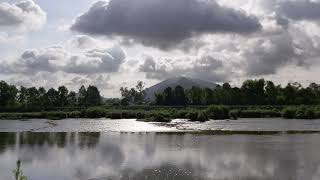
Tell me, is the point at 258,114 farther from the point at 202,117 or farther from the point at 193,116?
the point at 202,117

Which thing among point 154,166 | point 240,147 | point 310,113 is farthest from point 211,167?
point 310,113

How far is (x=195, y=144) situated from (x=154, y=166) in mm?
19260

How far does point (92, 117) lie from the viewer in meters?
156

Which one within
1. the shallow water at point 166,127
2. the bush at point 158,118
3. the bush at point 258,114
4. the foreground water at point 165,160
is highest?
the bush at point 258,114

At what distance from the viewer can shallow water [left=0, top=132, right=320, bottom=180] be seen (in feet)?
113

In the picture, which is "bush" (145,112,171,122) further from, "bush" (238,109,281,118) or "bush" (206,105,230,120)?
"bush" (238,109,281,118)

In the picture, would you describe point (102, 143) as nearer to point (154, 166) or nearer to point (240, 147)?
point (240, 147)

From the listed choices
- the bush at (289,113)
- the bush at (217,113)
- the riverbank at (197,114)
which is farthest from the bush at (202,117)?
the bush at (289,113)

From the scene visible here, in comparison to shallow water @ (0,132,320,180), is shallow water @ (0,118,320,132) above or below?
above

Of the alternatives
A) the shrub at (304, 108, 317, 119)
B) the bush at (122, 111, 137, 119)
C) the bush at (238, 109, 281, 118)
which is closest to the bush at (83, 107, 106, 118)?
the bush at (122, 111, 137, 119)

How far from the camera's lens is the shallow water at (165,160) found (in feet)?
113

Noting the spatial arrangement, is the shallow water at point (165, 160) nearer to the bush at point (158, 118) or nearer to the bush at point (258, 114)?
the bush at point (158, 118)

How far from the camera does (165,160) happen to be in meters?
41.9

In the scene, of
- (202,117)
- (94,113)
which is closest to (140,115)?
(94,113)
